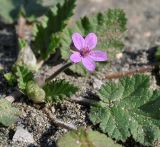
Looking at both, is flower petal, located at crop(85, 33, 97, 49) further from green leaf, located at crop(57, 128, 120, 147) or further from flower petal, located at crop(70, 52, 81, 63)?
green leaf, located at crop(57, 128, 120, 147)

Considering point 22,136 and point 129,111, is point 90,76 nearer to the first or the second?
point 129,111

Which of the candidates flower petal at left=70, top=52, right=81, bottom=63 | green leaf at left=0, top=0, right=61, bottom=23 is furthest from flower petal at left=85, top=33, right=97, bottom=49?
green leaf at left=0, top=0, right=61, bottom=23

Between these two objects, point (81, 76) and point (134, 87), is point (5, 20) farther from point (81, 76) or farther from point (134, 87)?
point (134, 87)

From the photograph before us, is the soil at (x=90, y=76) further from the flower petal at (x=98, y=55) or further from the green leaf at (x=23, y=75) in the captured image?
the flower petal at (x=98, y=55)

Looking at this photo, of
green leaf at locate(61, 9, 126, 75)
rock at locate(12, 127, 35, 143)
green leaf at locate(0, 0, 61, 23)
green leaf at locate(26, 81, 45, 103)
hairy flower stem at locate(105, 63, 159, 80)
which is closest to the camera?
rock at locate(12, 127, 35, 143)

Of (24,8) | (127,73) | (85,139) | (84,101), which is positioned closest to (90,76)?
(127,73)
